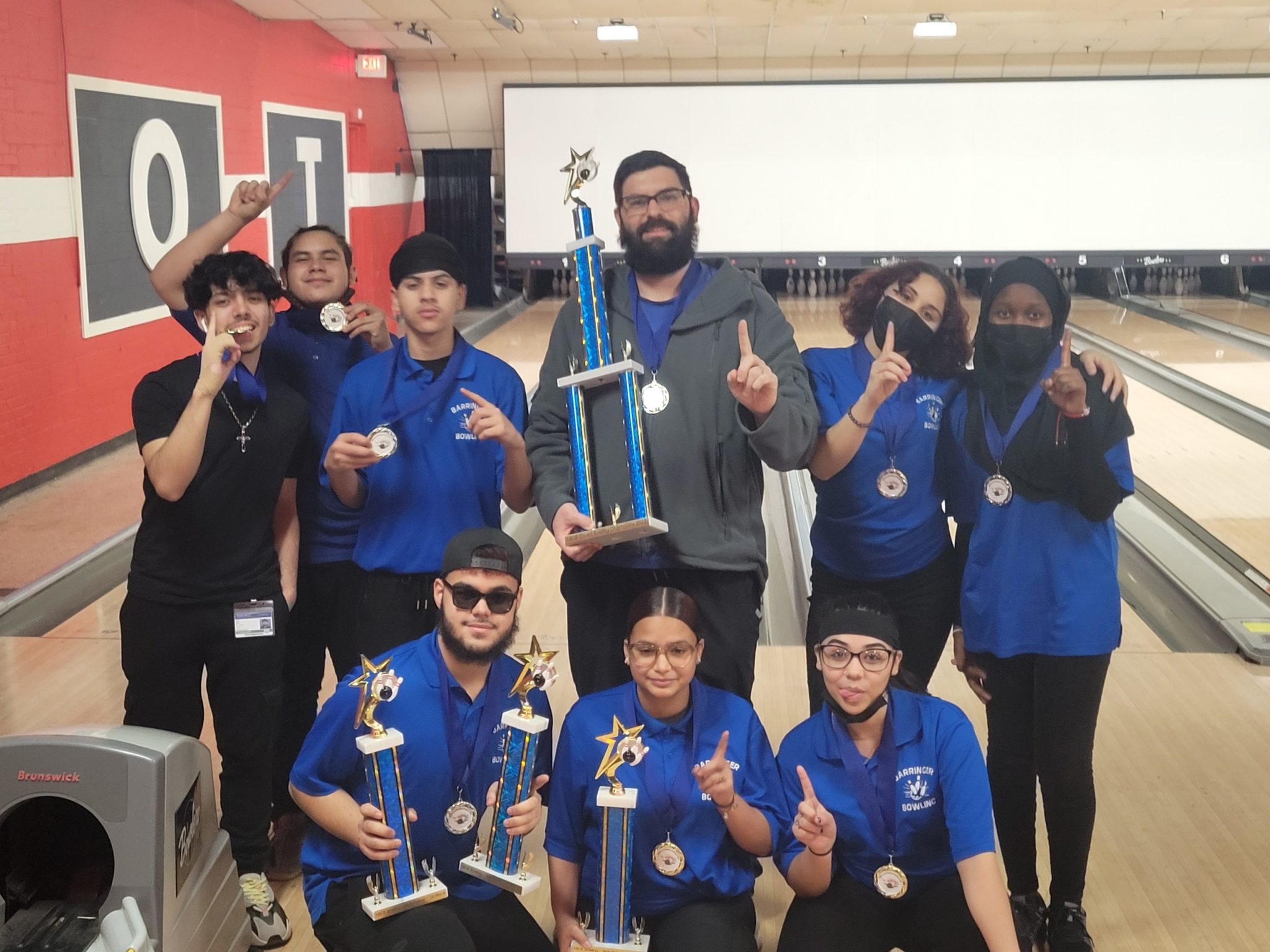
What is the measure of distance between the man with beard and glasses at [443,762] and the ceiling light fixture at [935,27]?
24.6 feet

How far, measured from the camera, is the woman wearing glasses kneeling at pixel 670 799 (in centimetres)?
183

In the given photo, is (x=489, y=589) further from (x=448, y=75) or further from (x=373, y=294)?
(x=448, y=75)

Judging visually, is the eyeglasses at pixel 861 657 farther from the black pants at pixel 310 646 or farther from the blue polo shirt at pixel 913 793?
the black pants at pixel 310 646

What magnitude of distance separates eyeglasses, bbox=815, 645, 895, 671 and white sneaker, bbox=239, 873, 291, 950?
1138mm

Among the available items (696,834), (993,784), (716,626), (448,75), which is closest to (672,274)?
(716,626)

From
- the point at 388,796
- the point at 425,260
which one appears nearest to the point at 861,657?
the point at 388,796

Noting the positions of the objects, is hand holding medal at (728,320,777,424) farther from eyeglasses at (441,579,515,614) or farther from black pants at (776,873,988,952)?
black pants at (776,873,988,952)

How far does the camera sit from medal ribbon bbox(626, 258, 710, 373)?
2.02m

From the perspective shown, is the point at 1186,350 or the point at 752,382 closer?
the point at 752,382

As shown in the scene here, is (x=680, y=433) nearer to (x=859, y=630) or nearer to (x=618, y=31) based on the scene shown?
(x=859, y=630)

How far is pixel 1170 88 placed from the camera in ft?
34.0

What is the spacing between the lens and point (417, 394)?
2180mm

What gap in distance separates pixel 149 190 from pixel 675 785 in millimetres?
5353

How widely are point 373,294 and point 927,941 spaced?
9.16m
